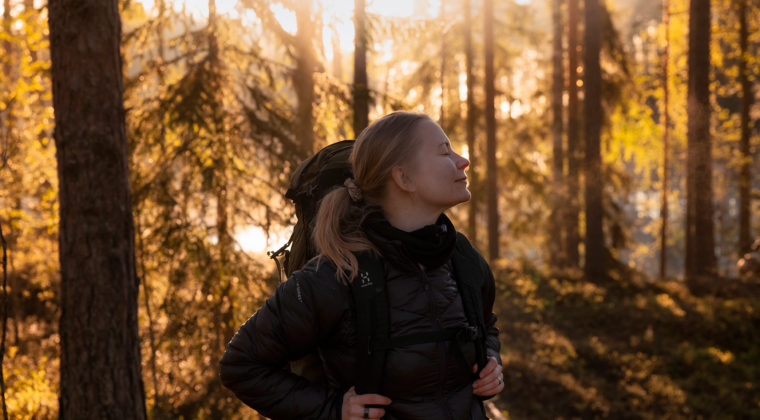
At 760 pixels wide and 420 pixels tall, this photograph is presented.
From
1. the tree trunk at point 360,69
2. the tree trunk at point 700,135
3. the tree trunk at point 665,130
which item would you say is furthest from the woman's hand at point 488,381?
the tree trunk at point 665,130

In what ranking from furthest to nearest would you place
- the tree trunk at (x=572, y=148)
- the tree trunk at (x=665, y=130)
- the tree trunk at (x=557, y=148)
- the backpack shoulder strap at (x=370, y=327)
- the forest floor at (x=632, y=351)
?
1. the tree trunk at (x=665, y=130)
2. the tree trunk at (x=557, y=148)
3. the tree trunk at (x=572, y=148)
4. the forest floor at (x=632, y=351)
5. the backpack shoulder strap at (x=370, y=327)

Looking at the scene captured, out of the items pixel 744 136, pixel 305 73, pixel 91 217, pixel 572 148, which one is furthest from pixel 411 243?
pixel 744 136

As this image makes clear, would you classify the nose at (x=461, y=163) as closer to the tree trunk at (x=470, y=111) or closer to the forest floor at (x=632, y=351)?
the forest floor at (x=632, y=351)

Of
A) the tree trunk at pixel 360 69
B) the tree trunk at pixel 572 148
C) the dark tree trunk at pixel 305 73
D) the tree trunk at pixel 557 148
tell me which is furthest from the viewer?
the tree trunk at pixel 557 148

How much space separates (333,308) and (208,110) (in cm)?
666

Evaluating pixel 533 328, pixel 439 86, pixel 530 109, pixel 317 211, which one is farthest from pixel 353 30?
pixel 530 109

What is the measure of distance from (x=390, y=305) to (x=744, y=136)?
20.1 metres

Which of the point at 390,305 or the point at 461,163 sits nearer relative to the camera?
the point at 390,305

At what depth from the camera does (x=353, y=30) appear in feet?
24.6

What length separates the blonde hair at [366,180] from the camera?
252 centimetres

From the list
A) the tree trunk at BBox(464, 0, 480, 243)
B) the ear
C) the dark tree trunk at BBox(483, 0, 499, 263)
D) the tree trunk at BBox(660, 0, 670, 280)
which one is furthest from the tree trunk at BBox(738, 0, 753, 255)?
the ear

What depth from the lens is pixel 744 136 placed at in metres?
18.6

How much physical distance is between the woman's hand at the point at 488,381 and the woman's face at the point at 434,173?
0.74 metres

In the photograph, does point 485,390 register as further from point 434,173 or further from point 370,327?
point 434,173
